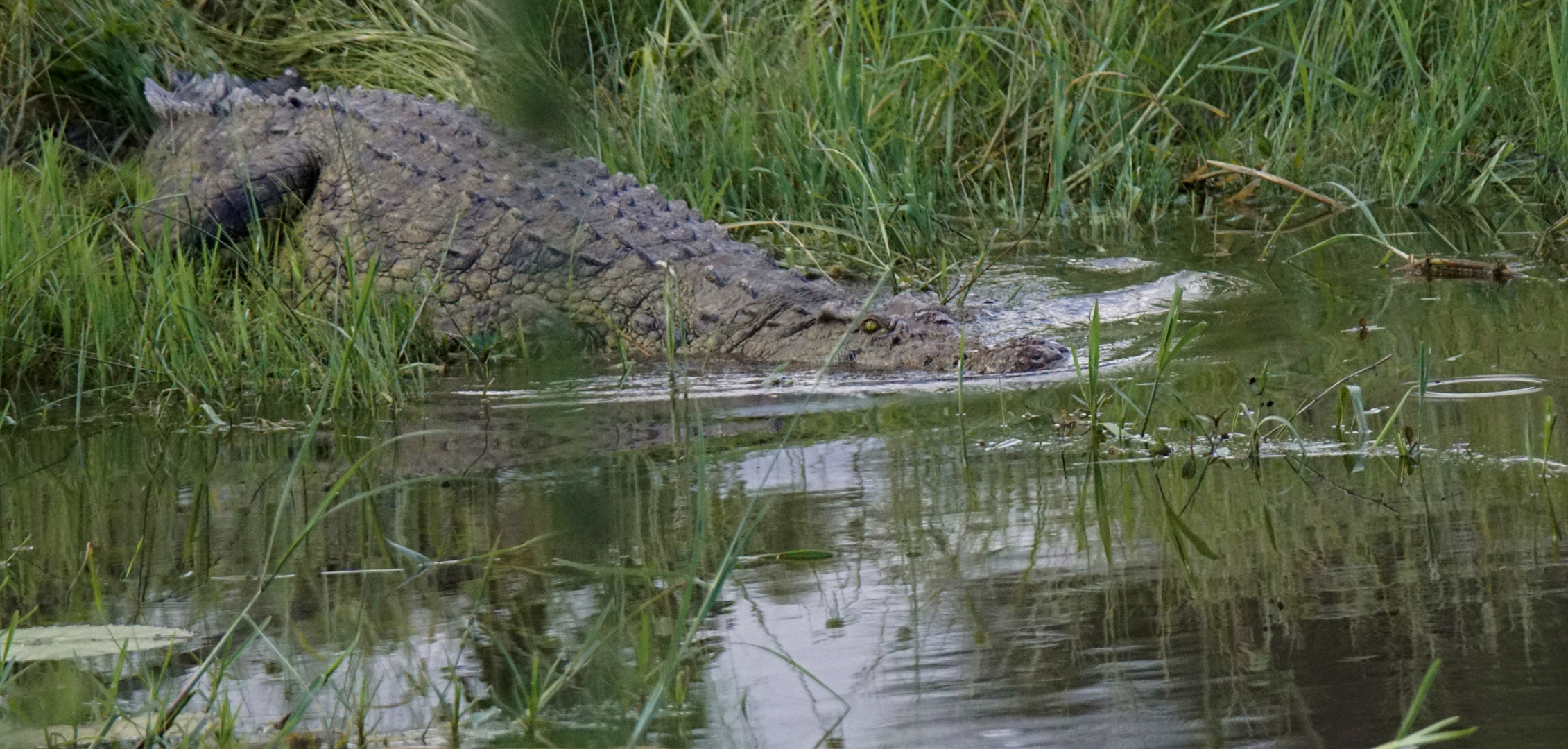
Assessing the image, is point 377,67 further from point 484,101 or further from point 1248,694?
point 484,101

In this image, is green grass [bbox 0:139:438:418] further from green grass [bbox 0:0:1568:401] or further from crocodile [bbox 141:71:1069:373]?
green grass [bbox 0:0:1568:401]

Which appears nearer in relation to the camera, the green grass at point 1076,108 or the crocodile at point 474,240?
the crocodile at point 474,240

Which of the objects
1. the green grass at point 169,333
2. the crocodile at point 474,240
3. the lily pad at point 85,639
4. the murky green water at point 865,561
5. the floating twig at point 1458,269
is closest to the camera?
the murky green water at point 865,561

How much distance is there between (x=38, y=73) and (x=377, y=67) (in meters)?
1.69

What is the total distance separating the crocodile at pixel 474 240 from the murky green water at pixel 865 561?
0.64 metres

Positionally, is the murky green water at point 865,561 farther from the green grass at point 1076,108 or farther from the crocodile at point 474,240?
the green grass at point 1076,108

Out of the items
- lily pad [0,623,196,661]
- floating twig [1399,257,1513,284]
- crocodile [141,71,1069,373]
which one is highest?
crocodile [141,71,1069,373]

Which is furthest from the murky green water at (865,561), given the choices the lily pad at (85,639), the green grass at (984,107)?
the green grass at (984,107)

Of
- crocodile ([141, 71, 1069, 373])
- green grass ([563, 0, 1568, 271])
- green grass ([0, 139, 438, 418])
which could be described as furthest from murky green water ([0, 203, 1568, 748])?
green grass ([563, 0, 1568, 271])

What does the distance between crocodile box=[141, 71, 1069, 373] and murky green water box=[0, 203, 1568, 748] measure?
64cm

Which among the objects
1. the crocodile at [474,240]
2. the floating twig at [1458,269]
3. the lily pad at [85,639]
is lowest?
the lily pad at [85,639]

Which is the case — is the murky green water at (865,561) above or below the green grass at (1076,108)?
below

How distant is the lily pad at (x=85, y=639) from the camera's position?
5.98 ft

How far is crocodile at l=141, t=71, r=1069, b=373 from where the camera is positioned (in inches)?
173
